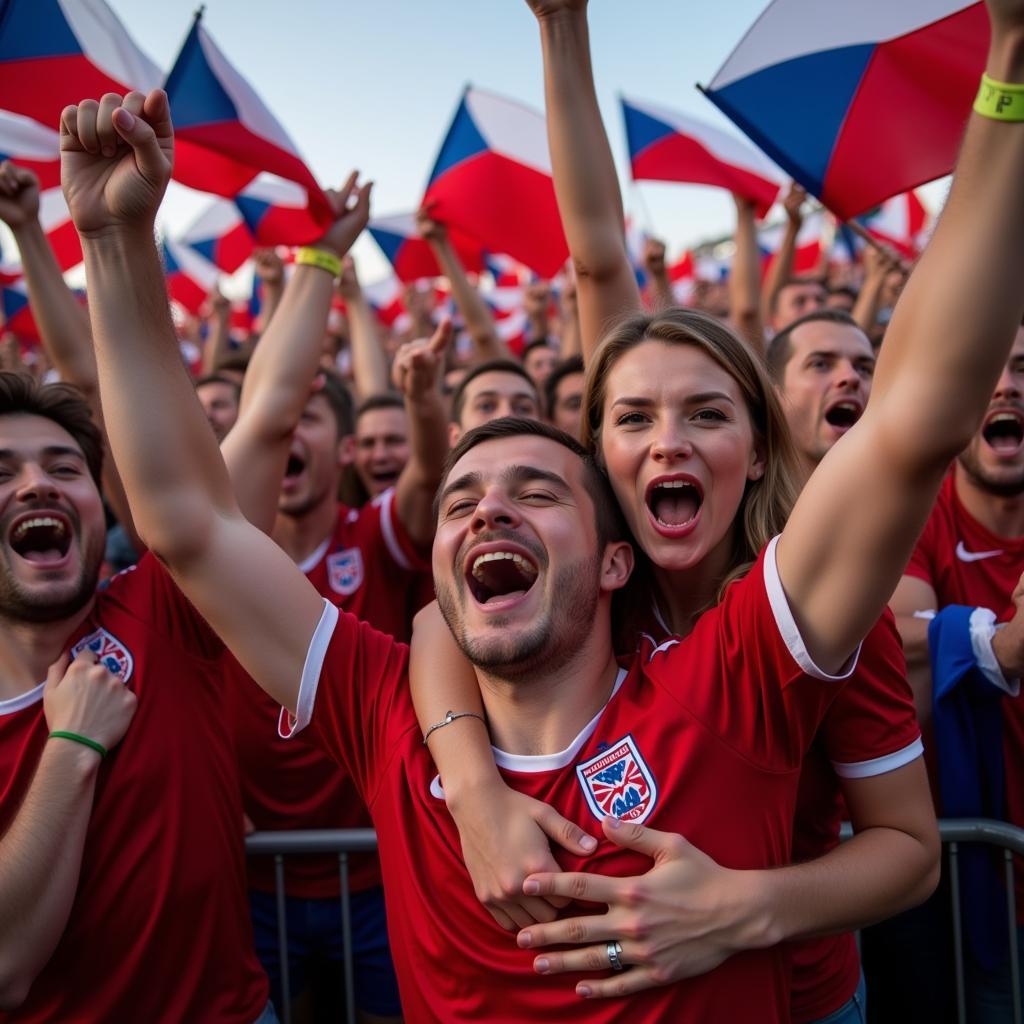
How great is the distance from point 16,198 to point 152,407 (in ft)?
5.64

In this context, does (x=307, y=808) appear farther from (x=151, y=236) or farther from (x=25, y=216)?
(x=25, y=216)

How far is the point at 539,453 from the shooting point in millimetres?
1974

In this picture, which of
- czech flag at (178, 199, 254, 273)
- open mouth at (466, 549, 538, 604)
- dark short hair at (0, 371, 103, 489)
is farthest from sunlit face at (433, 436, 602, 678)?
czech flag at (178, 199, 254, 273)

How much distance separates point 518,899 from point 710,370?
1.20 m

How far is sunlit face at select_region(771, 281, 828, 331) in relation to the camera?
595cm

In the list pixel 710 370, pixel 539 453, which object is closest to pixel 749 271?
pixel 710 370

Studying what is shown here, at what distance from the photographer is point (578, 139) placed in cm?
236

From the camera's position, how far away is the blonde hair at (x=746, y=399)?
206 centimetres

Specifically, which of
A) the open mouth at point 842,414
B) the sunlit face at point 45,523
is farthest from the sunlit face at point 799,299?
the sunlit face at point 45,523

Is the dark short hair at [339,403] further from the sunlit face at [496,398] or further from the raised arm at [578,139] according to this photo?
the raised arm at [578,139]

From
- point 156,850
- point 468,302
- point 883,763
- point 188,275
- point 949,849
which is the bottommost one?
point 949,849

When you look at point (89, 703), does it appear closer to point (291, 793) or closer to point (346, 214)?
point (291, 793)

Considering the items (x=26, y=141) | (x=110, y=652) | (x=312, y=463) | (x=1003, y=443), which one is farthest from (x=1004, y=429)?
(x=26, y=141)

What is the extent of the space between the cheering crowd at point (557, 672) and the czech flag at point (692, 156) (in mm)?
2792
